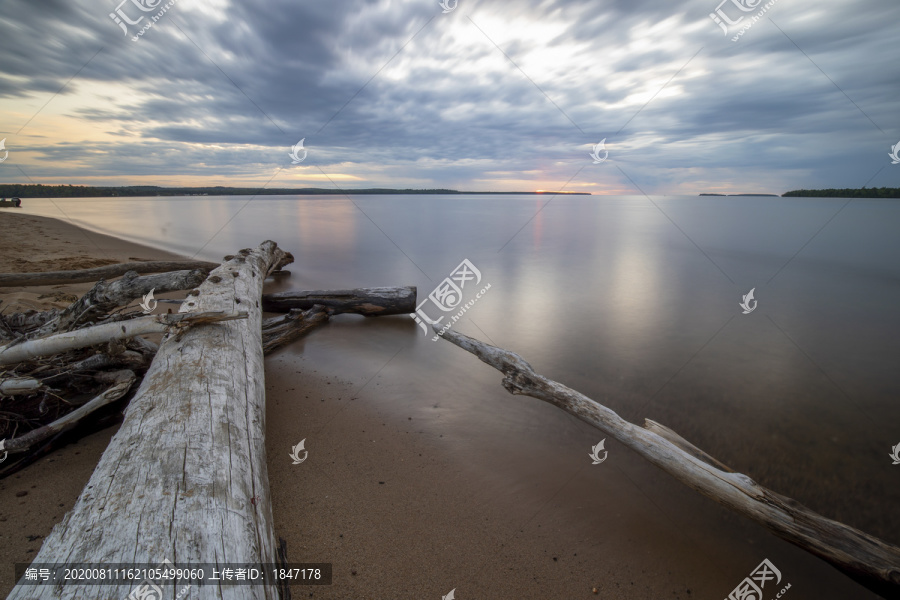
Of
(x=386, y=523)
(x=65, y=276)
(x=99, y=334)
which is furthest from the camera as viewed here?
(x=65, y=276)

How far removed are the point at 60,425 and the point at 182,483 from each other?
5.92 feet

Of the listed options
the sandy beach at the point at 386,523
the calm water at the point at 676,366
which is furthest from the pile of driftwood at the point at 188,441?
the calm water at the point at 676,366

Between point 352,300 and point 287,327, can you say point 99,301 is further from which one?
point 352,300

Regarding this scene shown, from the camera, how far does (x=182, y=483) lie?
1.82 metres

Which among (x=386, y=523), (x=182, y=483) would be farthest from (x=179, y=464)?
(x=386, y=523)

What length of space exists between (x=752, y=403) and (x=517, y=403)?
2743 millimetres

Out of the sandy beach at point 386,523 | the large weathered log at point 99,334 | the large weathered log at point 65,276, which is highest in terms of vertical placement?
the large weathered log at point 99,334

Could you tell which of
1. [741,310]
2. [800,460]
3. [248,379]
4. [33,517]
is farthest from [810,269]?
[33,517]

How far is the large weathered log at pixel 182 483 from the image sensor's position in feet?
4.99

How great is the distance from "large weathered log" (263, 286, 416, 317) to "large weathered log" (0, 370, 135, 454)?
3595mm

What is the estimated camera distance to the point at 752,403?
14.3 ft

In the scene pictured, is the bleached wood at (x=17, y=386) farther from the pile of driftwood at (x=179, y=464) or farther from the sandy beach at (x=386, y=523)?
the sandy beach at (x=386, y=523)

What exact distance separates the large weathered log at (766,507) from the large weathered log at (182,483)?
7.25ft

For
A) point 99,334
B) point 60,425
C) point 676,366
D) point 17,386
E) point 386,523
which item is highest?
point 99,334
